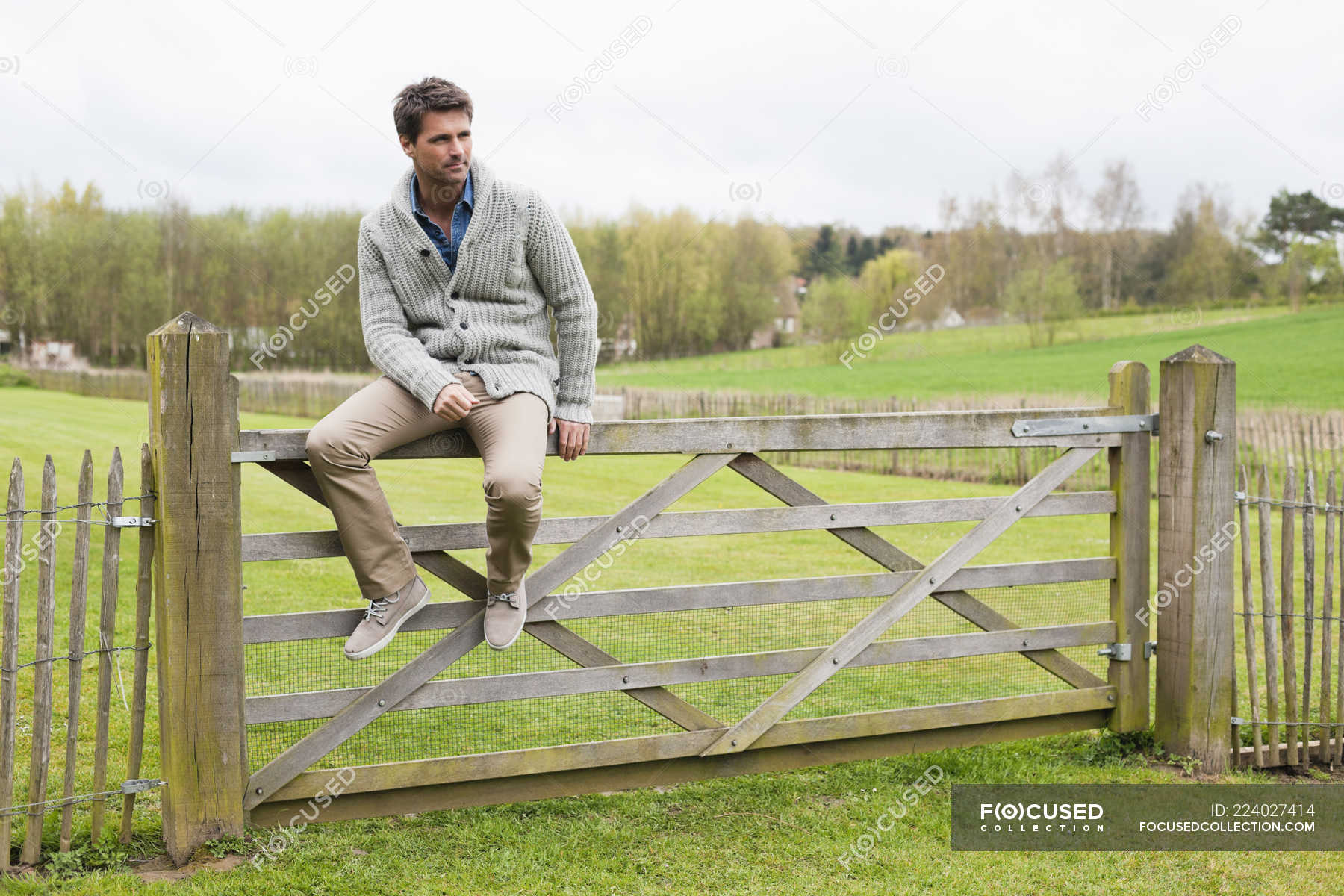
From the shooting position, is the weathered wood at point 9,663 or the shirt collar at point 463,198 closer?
the weathered wood at point 9,663

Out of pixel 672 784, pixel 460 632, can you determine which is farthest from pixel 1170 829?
pixel 460 632

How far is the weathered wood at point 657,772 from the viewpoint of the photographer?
375cm

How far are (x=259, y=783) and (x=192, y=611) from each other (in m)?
0.66

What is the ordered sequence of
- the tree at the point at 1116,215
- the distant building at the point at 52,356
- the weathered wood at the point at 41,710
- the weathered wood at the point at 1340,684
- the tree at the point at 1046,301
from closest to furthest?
the weathered wood at the point at 41,710, the weathered wood at the point at 1340,684, the distant building at the point at 52,356, the tree at the point at 1046,301, the tree at the point at 1116,215

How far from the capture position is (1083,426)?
4582mm

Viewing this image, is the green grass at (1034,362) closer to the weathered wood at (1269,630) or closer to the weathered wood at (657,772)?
the weathered wood at (1269,630)

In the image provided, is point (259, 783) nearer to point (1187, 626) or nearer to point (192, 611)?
point (192, 611)

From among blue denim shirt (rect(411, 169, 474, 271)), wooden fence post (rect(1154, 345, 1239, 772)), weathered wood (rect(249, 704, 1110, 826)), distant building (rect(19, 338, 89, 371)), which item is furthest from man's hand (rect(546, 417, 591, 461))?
distant building (rect(19, 338, 89, 371))

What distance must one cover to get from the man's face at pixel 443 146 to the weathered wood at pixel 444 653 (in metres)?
1.31

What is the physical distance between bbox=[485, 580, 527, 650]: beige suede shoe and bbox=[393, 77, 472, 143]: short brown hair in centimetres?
162

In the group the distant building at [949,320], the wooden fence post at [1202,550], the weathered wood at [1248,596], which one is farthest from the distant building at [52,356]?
the distant building at [949,320]

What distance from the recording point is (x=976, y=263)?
60031 mm

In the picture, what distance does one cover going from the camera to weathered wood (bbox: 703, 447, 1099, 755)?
4180 mm

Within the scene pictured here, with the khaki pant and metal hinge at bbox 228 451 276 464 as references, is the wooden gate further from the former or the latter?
the khaki pant
